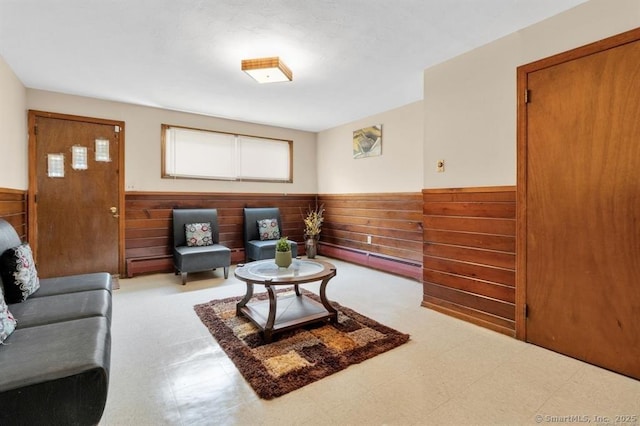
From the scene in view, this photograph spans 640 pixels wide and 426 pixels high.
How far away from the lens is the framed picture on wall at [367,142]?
4.73 meters

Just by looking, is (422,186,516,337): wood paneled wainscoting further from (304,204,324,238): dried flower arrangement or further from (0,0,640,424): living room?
(304,204,324,238): dried flower arrangement

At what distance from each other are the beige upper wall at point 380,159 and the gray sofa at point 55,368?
147 inches

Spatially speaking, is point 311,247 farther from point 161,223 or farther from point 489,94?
point 489,94

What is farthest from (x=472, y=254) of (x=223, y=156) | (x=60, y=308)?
(x=223, y=156)

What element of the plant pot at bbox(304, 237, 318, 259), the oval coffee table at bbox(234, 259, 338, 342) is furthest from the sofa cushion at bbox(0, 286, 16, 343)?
the plant pot at bbox(304, 237, 318, 259)

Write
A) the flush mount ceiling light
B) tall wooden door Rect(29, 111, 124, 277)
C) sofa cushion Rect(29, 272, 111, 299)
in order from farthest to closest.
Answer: tall wooden door Rect(29, 111, 124, 277) < the flush mount ceiling light < sofa cushion Rect(29, 272, 111, 299)

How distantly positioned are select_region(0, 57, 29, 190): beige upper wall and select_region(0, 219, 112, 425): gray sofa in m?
1.95

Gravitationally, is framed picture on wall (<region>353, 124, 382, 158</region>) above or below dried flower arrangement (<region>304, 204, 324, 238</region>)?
above

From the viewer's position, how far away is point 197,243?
14.3ft

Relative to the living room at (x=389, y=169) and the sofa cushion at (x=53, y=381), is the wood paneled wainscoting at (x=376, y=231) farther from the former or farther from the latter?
the sofa cushion at (x=53, y=381)

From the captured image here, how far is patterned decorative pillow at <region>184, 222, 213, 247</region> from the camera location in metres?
4.34

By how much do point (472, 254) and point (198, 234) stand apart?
351 centimetres

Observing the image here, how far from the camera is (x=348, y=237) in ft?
17.5

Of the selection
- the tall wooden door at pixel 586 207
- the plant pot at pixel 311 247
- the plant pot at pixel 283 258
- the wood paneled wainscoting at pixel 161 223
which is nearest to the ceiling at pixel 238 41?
the tall wooden door at pixel 586 207
